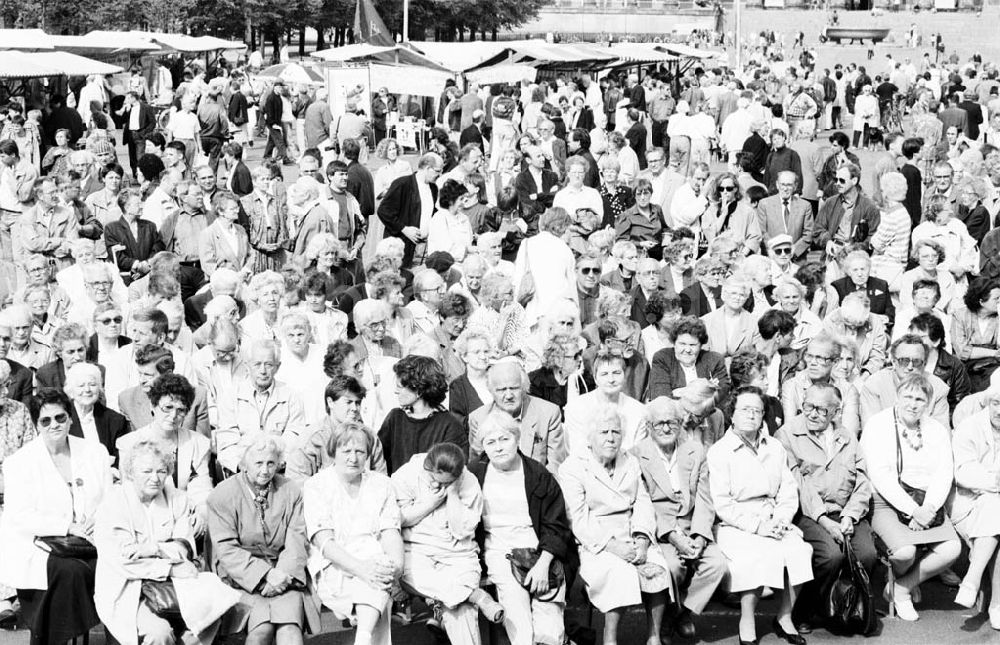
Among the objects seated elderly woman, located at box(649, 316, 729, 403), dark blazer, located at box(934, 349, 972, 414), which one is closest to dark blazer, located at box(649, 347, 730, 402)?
seated elderly woman, located at box(649, 316, 729, 403)

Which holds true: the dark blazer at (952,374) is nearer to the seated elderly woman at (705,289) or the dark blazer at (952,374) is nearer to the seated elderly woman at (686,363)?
the seated elderly woman at (686,363)

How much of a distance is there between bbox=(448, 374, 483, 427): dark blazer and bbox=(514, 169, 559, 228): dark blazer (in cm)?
524

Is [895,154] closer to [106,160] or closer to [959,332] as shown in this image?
[959,332]

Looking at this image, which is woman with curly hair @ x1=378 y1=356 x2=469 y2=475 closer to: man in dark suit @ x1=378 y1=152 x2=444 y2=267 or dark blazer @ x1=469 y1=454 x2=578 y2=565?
dark blazer @ x1=469 y1=454 x2=578 y2=565

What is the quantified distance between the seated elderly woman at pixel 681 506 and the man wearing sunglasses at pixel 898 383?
135 centimetres

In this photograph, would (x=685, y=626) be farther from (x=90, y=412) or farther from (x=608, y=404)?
(x=90, y=412)

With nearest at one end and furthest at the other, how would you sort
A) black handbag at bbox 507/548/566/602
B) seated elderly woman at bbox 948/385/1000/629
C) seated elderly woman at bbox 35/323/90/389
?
black handbag at bbox 507/548/566/602
seated elderly woman at bbox 948/385/1000/629
seated elderly woman at bbox 35/323/90/389

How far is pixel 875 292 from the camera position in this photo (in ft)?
35.1

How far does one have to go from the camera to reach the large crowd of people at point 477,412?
7188mm

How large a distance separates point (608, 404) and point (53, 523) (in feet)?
9.66

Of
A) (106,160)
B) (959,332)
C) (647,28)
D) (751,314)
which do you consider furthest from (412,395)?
(647,28)

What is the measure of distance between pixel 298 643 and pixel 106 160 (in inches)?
362

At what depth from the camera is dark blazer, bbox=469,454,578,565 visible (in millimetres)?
7375

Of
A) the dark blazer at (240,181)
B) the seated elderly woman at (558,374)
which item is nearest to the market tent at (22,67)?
the dark blazer at (240,181)
